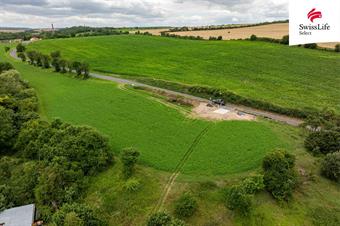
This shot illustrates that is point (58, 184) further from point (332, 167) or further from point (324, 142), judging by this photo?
point (324, 142)

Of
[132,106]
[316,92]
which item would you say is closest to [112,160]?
[132,106]

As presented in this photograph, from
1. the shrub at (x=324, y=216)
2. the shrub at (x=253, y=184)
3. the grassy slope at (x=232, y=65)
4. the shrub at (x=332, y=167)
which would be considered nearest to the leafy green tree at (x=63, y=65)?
the grassy slope at (x=232, y=65)

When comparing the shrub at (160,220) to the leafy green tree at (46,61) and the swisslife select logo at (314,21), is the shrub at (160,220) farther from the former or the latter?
the leafy green tree at (46,61)

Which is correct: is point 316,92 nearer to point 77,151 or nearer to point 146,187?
point 146,187

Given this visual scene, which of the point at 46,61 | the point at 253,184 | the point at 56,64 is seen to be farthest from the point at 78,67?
the point at 253,184

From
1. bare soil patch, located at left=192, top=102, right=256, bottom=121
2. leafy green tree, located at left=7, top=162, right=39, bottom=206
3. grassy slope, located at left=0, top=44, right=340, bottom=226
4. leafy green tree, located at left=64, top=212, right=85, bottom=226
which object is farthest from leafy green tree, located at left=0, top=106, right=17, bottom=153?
bare soil patch, located at left=192, top=102, right=256, bottom=121
